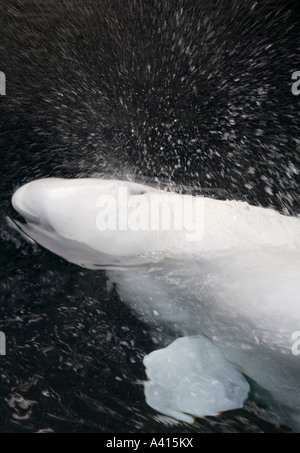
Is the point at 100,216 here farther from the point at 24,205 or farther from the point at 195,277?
the point at 195,277

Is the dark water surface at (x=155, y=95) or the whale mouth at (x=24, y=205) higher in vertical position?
the dark water surface at (x=155, y=95)

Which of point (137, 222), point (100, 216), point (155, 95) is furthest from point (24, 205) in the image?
point (155, 95)

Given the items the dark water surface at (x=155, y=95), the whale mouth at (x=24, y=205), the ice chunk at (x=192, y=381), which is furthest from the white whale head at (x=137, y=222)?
the dark water surface at (x=155, y=95)

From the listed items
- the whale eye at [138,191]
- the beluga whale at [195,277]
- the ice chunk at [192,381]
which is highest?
the whale eye at [138,191]

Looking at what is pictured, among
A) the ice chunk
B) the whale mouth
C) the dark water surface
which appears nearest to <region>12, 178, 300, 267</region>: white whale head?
the whale mouth

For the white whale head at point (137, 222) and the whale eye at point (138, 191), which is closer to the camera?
the white whale head at point (137, 222)

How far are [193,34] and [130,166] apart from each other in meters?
1.56

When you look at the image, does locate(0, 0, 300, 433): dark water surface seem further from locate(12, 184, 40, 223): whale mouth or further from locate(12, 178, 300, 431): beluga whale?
locate(12, 178, 300, 431): beluga whale

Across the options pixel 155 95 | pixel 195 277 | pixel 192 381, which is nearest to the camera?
pixel 192 381

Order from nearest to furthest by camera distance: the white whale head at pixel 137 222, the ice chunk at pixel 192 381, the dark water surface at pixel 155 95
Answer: the ice chunk at pixel 192 381 → the white whale head at pixel 137 222 → the dark water surface at pixel 155 95

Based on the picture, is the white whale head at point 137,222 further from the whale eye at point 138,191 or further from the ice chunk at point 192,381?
the ice chunk at point 192,381

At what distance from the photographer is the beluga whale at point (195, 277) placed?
251 cm

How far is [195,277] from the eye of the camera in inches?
108

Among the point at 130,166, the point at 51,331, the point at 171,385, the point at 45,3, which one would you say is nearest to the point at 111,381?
the point at 171,385
